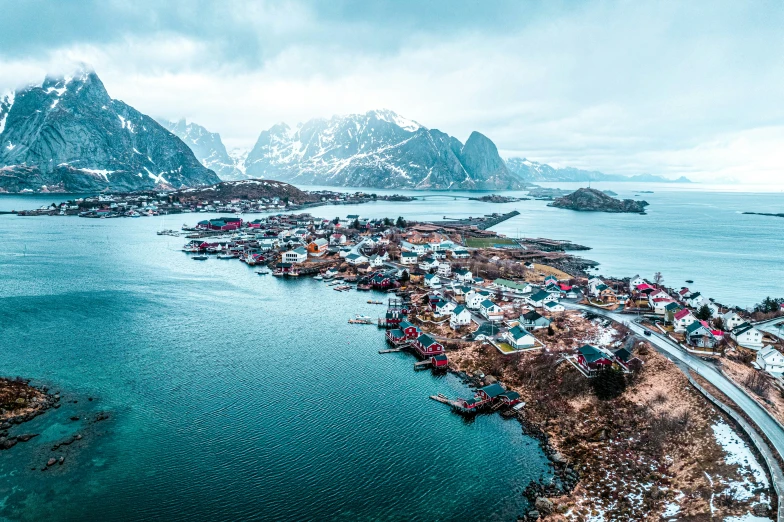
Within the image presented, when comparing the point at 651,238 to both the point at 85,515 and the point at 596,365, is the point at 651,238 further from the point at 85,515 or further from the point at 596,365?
the point at 85,515

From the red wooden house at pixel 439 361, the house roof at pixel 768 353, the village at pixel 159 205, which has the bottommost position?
the red wooden house at pixel 439 361

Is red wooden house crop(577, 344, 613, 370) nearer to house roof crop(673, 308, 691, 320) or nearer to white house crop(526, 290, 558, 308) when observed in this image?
house roof crop(673, 308, 691, 320)

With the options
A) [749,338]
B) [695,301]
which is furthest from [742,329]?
[695,301]

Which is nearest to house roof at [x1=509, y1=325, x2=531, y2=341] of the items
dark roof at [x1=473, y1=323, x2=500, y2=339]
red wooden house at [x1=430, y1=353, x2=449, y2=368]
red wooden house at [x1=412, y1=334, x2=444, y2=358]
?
dark roof at [x1=473, y1=323, x2=500, y2=339]

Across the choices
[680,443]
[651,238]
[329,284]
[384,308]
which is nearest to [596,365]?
[680,443]

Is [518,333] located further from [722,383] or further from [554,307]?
[722,383]

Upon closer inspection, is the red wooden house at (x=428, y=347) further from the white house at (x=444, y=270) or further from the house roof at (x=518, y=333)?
the white house at (x=444, y=270)

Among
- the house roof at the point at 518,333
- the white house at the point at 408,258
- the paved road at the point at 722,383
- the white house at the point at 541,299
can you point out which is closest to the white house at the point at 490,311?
the white house at the point at 541,299
